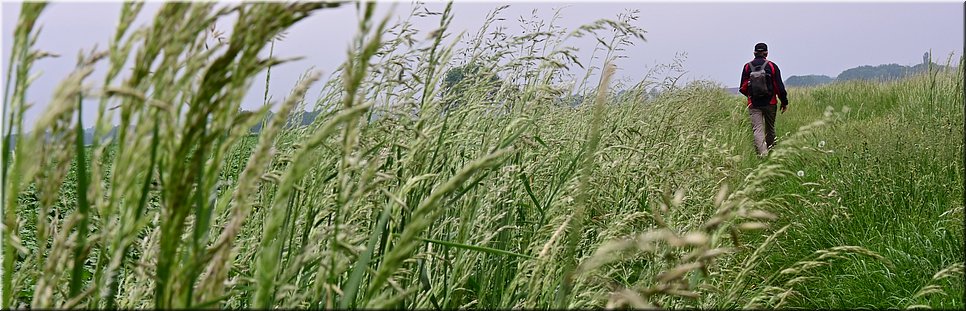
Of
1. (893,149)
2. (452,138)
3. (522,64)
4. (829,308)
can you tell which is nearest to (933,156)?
(893,149)

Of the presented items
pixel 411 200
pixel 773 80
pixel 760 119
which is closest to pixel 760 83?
pixel 773 80

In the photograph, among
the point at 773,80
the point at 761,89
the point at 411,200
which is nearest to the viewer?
the point at 411,200

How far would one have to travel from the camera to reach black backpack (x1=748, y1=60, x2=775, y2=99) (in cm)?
841

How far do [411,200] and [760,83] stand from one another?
7.39m

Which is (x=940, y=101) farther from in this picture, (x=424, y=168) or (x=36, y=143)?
(x=36, y=143)

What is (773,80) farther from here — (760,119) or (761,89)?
(760,119)

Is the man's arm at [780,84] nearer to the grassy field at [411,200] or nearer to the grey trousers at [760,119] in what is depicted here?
the grey trousers at [760,119]

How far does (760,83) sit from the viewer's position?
8414mm

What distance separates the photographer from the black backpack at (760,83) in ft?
27.6

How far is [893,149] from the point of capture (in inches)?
179

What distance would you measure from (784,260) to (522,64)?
1.92 m

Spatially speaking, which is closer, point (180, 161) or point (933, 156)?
point (180, 161)

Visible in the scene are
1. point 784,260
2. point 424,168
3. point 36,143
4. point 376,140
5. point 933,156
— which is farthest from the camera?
point 933,156

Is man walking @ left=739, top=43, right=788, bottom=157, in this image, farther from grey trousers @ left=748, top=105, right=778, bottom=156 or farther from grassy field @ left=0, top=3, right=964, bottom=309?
grassy field @ left=0, top=3, right=964, bottom=309
